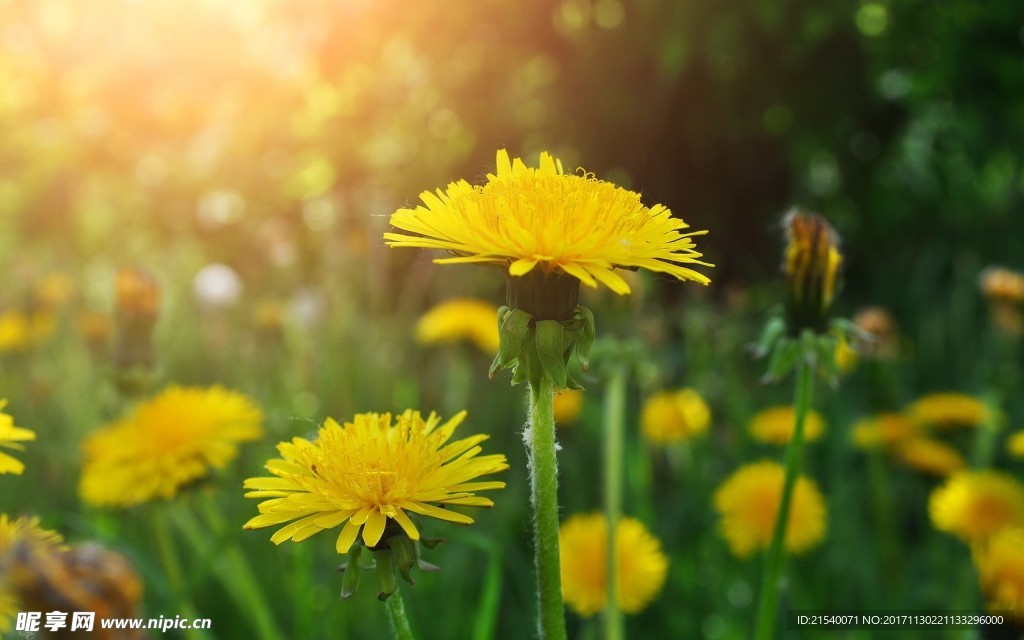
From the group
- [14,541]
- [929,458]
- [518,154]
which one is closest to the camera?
[14,541]

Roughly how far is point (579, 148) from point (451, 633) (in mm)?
3817

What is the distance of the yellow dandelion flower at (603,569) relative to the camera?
1518mm

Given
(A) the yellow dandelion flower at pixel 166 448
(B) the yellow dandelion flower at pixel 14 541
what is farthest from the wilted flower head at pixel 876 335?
(B) the yellow dandelion flower at pixel 14 541

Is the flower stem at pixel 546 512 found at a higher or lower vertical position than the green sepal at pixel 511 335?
lower

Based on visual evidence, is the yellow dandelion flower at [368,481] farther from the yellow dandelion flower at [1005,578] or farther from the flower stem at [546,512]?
the yellow dandelion flower at [1005,578]

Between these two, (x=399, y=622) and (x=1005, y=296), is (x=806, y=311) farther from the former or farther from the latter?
(x=1005, y=296)

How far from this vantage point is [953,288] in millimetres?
4871

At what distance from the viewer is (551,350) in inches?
28.4

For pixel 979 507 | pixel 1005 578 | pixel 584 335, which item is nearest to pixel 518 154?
pixel 979 507

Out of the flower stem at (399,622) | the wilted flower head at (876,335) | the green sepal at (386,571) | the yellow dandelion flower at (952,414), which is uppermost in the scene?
the wilted flower head at (876,335)

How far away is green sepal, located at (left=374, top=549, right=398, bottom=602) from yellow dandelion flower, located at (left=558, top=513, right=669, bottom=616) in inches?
31.6

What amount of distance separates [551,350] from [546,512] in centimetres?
13

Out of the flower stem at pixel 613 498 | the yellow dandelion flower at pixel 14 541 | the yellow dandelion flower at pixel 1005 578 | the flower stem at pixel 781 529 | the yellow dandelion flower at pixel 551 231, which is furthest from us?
the yellow dandelion flower at pixel 1005 578

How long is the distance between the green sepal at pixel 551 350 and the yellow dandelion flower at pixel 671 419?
1.54 m
